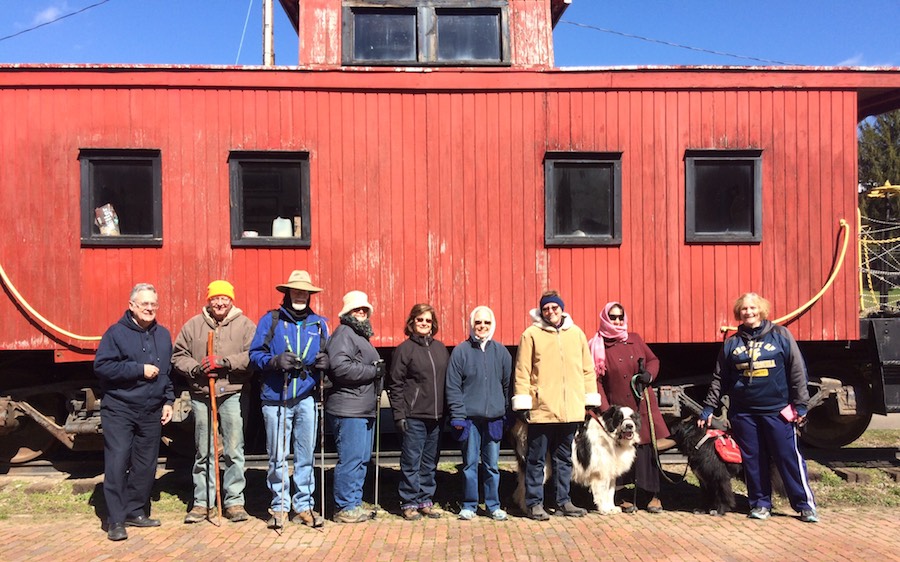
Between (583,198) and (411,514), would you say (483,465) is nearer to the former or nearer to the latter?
(411,514)

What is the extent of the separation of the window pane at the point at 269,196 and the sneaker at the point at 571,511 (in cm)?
365

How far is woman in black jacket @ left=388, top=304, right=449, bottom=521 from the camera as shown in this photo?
5742 millimetres

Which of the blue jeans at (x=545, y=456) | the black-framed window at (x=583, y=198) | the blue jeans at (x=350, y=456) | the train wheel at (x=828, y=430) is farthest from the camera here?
the train wheel at (x=828, y=430)

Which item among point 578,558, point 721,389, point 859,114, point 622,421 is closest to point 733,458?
point 721,389

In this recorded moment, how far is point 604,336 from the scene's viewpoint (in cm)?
604

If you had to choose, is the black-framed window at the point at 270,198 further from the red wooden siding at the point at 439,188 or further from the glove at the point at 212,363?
the glove at the point at 212,363

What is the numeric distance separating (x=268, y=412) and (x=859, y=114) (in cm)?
761

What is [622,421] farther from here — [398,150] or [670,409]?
[398,150]

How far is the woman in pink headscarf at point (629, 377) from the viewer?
235 inches

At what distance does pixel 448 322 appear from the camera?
704 centimetres

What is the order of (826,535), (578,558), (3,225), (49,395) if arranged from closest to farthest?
(578,558) < (826,535) < (3,225) < (49,395)

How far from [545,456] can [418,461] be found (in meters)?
1.09

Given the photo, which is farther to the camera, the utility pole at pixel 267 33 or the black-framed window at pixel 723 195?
the utility pole at pixel 267 33

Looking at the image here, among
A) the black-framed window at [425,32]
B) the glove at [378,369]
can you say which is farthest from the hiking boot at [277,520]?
the black-framed window at [425,32]
